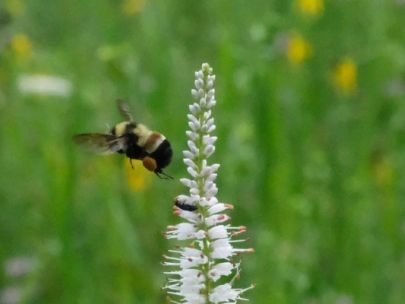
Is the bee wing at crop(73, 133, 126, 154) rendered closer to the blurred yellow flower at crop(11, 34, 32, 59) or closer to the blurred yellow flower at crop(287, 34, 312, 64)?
the blurred yellow flower at crop(287, 34, 312, 64)

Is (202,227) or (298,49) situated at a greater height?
(298,49)

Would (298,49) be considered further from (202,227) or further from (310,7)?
(202,227)

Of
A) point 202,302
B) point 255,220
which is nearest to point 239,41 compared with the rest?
point 255,220

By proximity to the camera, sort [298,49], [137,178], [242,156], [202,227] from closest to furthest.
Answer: [202,227], [242,156], [137,178], [298,49]

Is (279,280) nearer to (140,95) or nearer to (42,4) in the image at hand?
(140,95)

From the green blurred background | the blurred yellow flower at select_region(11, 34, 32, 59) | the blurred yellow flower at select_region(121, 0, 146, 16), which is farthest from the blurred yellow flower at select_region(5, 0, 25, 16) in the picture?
the blurred yellow flower at select_region(121, 0, 146, 16)

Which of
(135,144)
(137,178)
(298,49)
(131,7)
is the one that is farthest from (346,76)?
(135,144)

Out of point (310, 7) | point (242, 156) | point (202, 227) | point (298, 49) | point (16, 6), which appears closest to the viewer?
point (202, 227)
